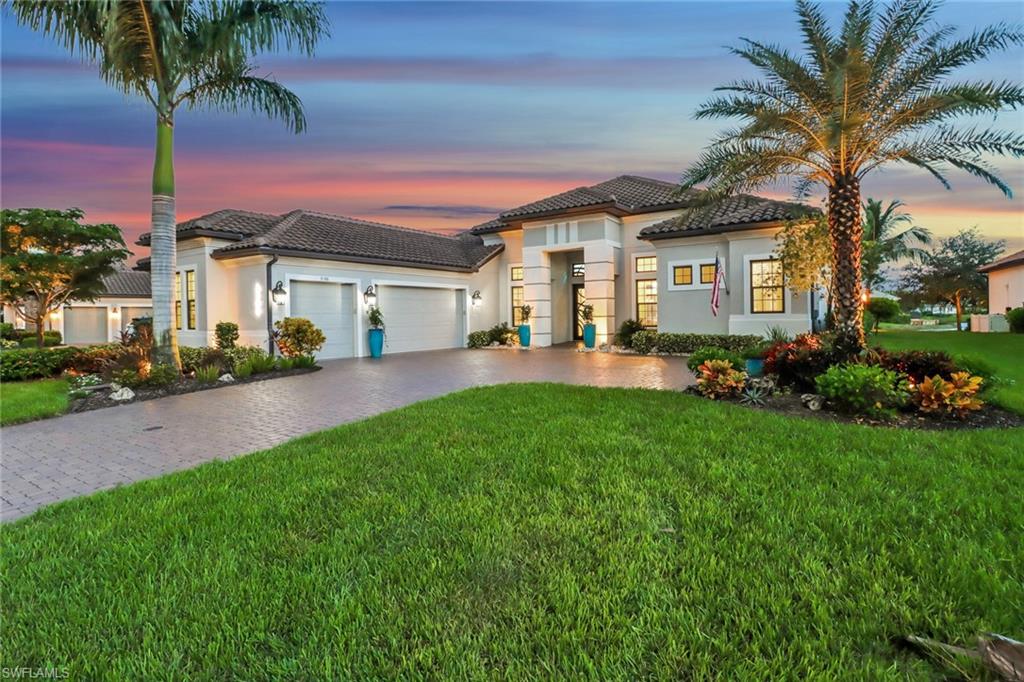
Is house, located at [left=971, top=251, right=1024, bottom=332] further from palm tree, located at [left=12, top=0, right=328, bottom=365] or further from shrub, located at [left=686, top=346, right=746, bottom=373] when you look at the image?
palm tree, located at [left=12, top=0, right=328, bottom=365]

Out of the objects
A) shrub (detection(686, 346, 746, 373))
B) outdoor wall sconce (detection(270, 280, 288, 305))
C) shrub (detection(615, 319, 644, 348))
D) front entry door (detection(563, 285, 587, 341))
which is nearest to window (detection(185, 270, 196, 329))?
outdoor wall sconce (detection(270, 280, 288, 305))

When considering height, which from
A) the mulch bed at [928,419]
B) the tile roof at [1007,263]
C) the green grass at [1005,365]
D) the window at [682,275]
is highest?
the tile roof at [1007,263]

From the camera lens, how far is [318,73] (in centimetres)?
1279

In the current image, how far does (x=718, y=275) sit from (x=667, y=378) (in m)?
6.36

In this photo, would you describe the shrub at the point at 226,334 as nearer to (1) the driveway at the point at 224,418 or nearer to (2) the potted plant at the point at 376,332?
(1) the driveway at the point at 224,418

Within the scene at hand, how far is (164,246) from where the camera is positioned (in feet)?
37.1

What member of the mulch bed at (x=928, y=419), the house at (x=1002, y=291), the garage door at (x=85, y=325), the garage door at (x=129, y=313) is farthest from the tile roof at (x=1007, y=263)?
the garage door at (x=85, y=325)

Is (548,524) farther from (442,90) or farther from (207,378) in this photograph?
(442,90)

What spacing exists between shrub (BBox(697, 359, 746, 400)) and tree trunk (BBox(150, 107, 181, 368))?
446 inches

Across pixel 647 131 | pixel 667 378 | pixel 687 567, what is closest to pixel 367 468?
pixel 687 567

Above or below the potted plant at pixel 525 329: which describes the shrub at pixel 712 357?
below

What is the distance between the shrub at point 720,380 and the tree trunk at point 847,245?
207 centimetres

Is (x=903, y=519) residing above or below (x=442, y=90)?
below

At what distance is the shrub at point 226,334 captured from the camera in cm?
1574
